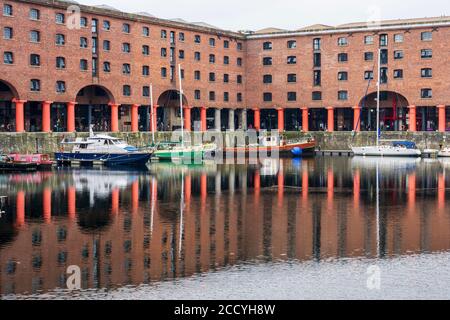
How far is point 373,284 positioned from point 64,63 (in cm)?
6216

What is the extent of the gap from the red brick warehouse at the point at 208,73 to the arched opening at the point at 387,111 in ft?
0.52

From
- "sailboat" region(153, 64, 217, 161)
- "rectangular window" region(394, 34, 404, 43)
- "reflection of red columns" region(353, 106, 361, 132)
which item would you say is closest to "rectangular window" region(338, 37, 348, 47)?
"rectangular window" region(394, 34, 404, 43)

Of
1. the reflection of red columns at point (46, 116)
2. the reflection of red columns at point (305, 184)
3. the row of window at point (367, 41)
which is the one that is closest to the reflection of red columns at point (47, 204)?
the reflection of red columns at point (305, 184)

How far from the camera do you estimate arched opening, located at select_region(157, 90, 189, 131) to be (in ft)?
318

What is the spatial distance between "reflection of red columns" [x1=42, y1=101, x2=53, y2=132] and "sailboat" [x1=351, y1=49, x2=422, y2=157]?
119 feet

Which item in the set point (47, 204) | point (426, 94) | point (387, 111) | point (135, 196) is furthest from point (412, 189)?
point (387, 111)

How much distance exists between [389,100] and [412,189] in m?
50.7

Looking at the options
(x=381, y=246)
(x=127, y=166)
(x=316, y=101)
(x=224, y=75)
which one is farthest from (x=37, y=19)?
(x=381, y=246)

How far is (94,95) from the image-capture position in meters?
88.2

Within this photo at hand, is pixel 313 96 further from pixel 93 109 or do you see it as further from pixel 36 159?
pixel 36 159

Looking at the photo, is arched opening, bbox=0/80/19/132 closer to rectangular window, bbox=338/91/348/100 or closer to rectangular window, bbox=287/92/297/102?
rectangular window, bbox=287/92/297/102

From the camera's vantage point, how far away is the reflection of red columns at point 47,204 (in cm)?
3772
